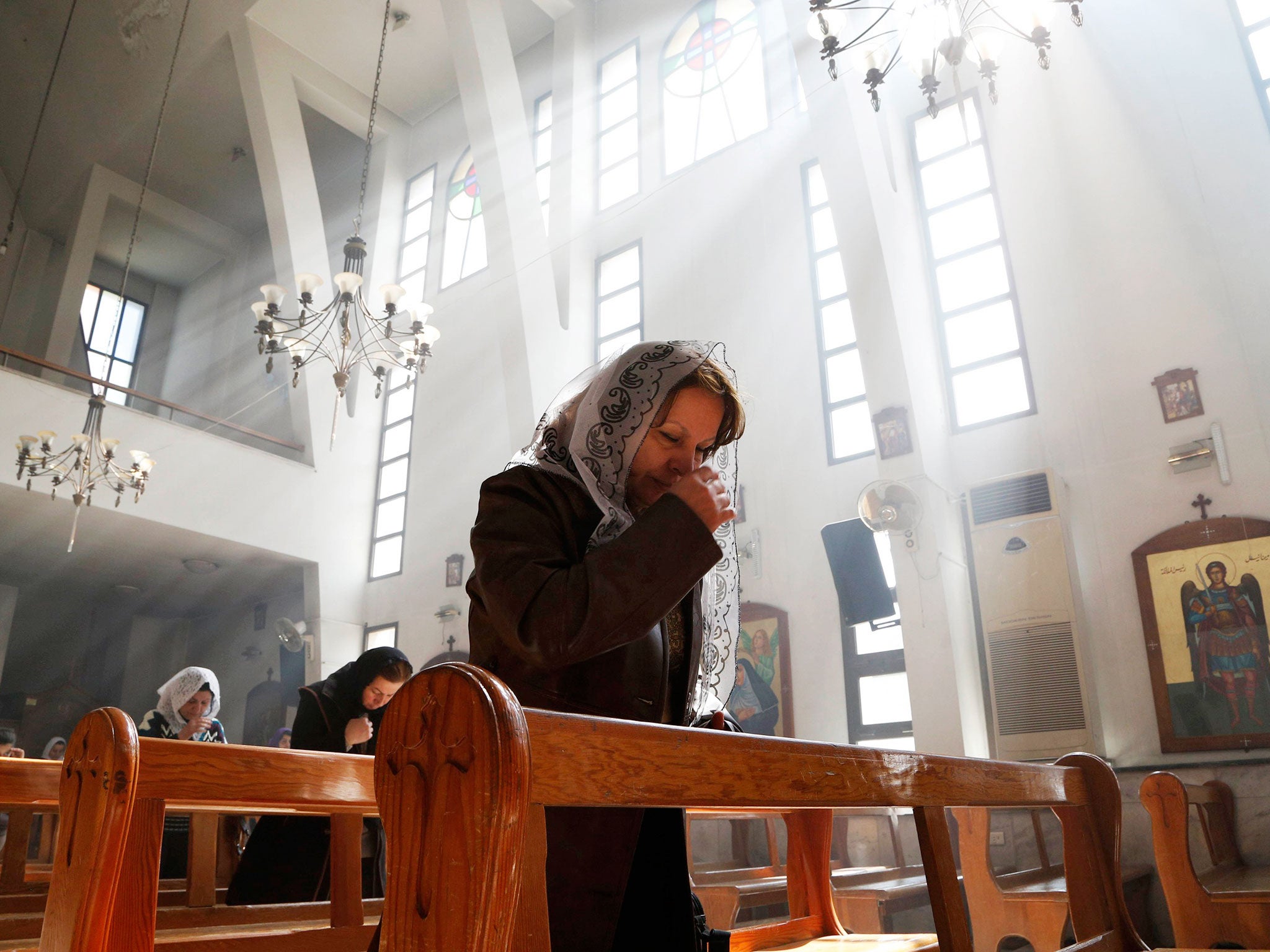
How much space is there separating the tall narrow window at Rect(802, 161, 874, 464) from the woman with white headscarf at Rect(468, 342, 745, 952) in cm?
633

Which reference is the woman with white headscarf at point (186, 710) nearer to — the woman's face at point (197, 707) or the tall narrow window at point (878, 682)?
the woman's face at point (197, 707)

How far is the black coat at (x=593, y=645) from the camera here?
0.96 m

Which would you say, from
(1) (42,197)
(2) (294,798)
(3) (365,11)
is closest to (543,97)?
(3) (365,11)

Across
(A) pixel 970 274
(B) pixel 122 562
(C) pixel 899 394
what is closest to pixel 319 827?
(C) pixel 899 394

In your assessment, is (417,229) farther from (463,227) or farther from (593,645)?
(593,645)

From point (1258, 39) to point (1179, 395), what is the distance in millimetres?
2621

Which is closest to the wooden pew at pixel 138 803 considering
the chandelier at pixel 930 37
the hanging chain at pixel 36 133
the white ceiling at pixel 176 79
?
the chandelier at pixel 930 37

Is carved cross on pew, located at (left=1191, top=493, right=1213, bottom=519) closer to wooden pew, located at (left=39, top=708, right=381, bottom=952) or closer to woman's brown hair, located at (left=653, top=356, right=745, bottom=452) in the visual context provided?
woman's brown hair, located at (left=653, top=356, right=745, bottom=452)

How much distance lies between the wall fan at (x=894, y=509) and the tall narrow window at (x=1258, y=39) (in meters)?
3.44

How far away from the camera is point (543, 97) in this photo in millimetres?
11680

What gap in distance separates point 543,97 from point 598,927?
11955 millimetres

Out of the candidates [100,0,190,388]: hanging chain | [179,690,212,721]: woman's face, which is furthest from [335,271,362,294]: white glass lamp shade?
[100,0,190,388]: hanging chain

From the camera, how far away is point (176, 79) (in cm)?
1144

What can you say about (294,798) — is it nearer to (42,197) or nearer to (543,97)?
(543,97)
